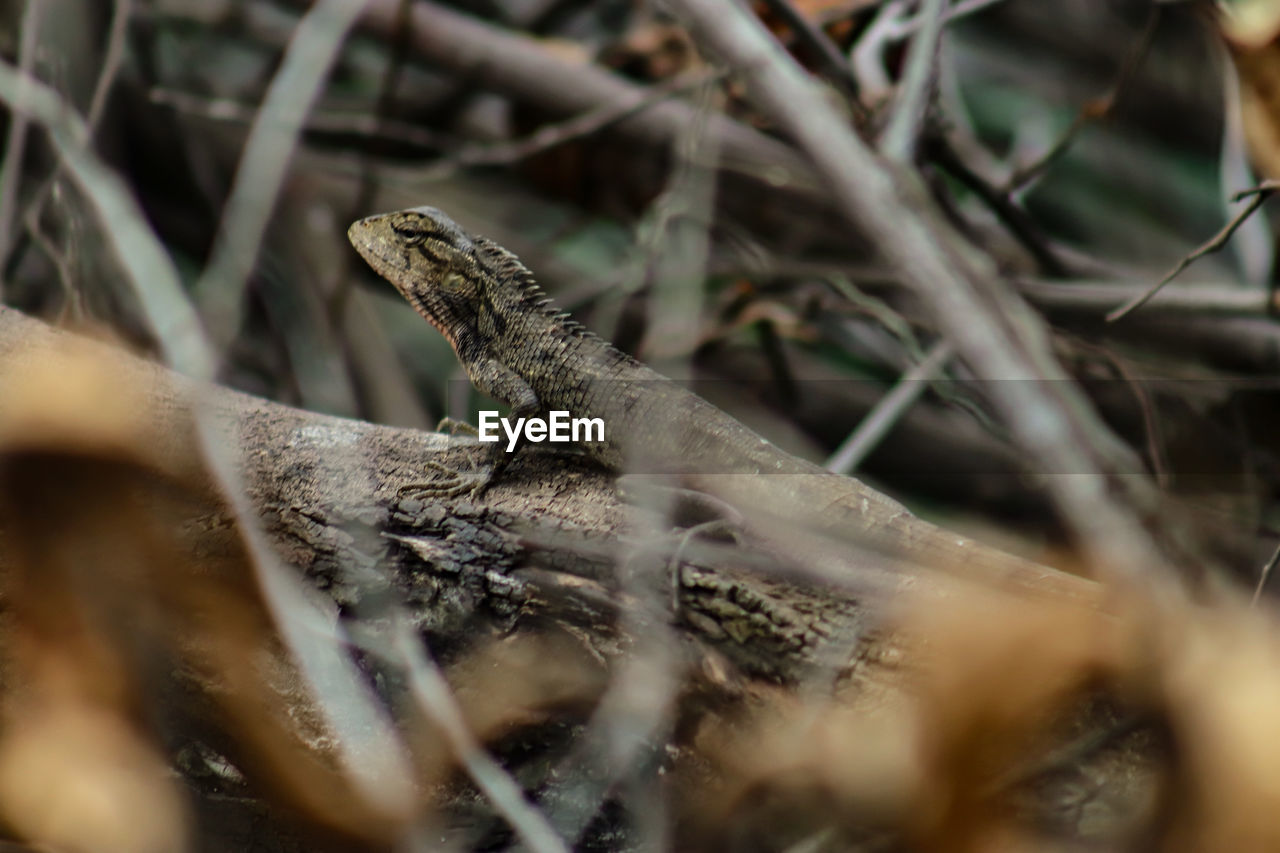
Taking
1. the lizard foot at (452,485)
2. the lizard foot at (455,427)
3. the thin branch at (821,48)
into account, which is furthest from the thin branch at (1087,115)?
the lizard foot at (452,485)

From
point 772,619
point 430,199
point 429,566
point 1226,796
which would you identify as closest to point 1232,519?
point 772,619

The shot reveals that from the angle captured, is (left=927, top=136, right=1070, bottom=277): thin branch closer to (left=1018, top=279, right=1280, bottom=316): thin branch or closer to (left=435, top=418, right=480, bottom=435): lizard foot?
(left=1018, top=279, right=1280, bottom=316): thin branch

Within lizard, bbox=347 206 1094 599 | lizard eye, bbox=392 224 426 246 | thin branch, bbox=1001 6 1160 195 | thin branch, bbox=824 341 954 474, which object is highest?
thin branch, bbox=1001 6 1160 195

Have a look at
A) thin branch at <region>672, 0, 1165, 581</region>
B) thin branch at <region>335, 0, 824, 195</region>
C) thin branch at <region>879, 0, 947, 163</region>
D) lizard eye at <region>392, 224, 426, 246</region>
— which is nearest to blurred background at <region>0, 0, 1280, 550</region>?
thin branch at <region>335, 0, 824, 195</region>

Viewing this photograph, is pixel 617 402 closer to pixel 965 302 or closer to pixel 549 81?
pixel 965 302

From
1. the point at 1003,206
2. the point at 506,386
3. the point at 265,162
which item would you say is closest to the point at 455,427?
the point at 506,386

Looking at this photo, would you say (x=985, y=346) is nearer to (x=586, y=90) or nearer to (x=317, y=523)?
(x=317, y=523)

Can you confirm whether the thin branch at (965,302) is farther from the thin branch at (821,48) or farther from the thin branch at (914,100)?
the thin branch at (821,48)
